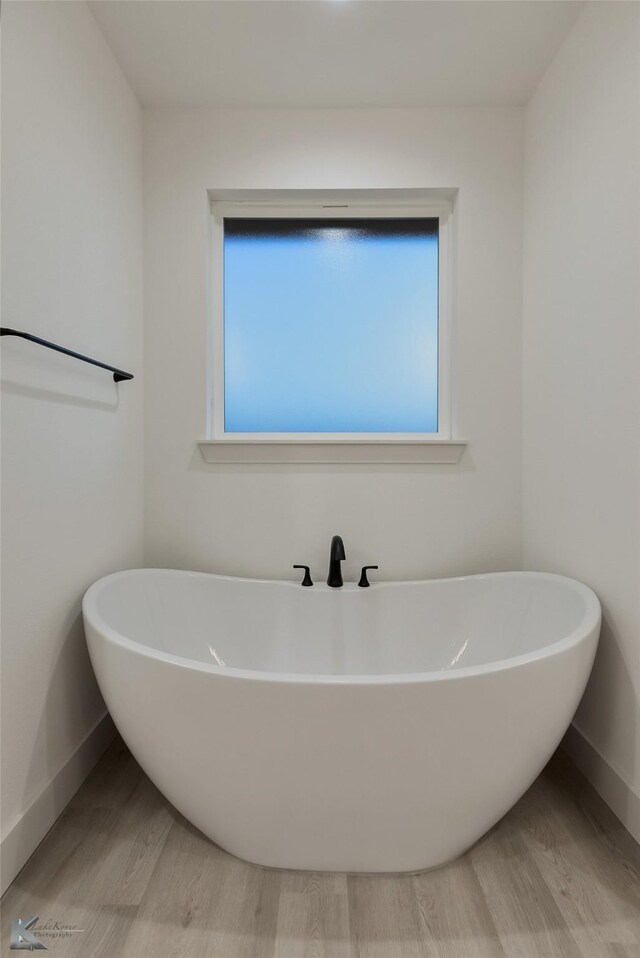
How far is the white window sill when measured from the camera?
6.56 ft

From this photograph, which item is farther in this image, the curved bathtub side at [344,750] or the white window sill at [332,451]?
the white window sill at [332,451]

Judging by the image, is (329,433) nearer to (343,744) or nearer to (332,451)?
(332,451)

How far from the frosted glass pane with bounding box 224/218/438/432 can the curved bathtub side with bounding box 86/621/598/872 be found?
1.24 meters

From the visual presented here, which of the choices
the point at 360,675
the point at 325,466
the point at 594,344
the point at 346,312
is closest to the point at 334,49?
the point at 346,312

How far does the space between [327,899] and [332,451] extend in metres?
1.38

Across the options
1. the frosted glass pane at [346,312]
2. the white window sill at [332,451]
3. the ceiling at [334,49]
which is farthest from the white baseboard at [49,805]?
the ceiling at [334,49]

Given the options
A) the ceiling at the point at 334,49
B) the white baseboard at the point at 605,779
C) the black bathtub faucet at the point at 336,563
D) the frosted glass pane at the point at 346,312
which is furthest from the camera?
the frosted glass pane at the point at 346,312

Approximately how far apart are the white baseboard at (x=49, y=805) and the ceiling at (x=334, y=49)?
2.31 metres

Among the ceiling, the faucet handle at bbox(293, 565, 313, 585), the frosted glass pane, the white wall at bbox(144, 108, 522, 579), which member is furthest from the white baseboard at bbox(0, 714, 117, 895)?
the ceiling

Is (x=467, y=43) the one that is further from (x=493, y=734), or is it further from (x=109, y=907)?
(x=109, y=907)

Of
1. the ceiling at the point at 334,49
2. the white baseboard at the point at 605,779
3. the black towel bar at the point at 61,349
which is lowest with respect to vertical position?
the white baseboard at the point at 605,779

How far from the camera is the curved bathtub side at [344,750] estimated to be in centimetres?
104

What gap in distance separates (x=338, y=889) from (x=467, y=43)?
8.27 feet

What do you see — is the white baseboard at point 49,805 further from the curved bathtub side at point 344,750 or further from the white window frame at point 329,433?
the white window frame at point 329,433
